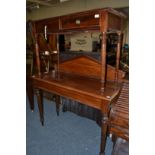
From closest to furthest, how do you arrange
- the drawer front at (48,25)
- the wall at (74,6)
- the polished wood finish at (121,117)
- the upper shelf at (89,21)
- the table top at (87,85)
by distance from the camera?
the polished wood finish at (121,117)
the upper shelf at (89,21)
the table top at (87,85)
the drawer front at (48,25)
the wall at (74,6)

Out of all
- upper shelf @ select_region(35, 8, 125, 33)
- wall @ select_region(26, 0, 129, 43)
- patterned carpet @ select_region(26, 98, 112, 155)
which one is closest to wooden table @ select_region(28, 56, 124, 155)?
patterned carpet @ select_region(26, 98, 112, 155)

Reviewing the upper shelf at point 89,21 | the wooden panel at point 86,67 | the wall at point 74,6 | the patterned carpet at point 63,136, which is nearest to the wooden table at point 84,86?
the wooden panel at point 86,67

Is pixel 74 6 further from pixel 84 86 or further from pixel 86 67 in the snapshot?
pixel 84 86

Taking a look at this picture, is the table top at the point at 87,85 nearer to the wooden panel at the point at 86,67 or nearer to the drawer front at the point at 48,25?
the wooden panel at the point at 86,67

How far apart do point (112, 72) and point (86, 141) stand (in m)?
0.90

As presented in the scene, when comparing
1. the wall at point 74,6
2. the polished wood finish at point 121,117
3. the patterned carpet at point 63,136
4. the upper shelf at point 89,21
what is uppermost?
the wall at point 74,6

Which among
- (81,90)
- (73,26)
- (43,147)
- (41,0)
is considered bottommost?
(43,147)

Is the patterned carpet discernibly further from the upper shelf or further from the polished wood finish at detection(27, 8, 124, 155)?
the upper shelf

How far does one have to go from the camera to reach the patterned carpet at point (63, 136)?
1.94m

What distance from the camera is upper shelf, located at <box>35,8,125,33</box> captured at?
1.47 m

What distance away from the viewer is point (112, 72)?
78.9 inches

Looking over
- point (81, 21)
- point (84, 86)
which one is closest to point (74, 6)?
point (81, 21)
